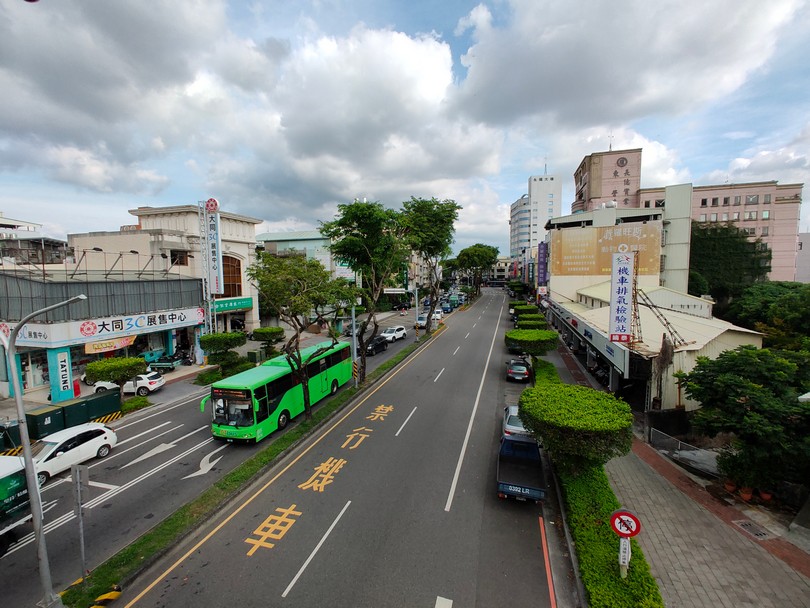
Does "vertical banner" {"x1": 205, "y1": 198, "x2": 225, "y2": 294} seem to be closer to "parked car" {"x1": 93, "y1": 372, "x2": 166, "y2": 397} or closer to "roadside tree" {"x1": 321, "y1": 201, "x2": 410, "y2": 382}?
"parked car" {"x1": 93, "y1": 372, "x2": 166, "y2": 397}

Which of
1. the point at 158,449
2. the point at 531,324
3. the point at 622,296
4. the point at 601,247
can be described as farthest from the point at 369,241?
the point at 601,247

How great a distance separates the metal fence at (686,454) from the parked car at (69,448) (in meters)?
22.0

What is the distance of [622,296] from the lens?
18.0 metres

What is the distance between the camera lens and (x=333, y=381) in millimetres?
21812

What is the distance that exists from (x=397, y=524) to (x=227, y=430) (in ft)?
27.4

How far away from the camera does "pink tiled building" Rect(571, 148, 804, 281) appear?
59.9 m

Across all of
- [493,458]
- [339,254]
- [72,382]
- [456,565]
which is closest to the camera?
[456,565]

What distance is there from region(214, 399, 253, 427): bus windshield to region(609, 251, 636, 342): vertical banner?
1678cm

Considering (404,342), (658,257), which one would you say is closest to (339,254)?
(404,342)

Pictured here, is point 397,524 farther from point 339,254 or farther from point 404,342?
point 404,342

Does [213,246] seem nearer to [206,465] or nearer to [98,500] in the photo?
[206,465]

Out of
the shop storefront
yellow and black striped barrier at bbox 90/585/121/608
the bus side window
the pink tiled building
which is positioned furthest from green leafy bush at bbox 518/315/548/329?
the pink tiled building

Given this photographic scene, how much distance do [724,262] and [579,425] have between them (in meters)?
60.3

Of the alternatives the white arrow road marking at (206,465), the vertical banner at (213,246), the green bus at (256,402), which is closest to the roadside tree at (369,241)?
the green bus at (256,402)
